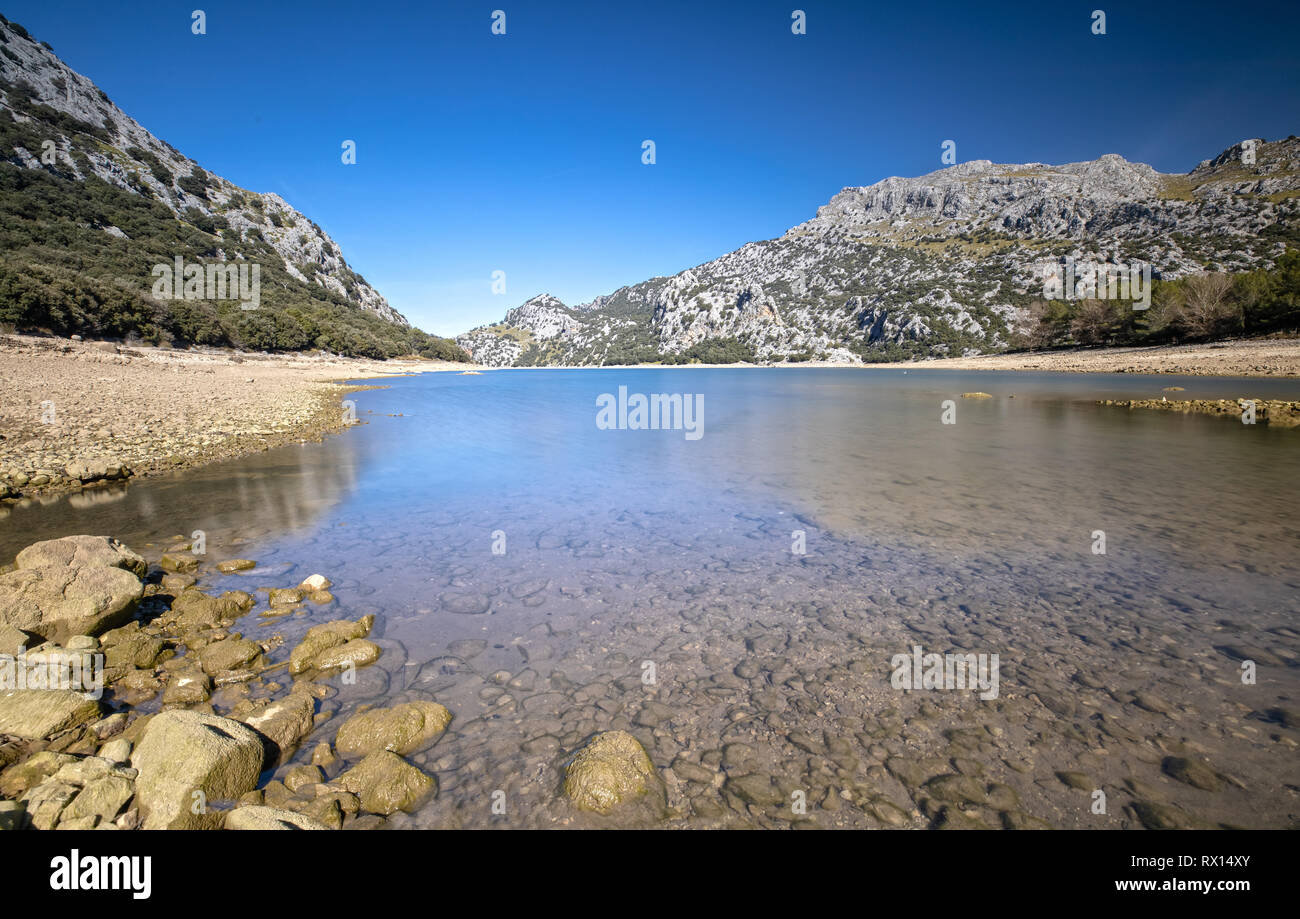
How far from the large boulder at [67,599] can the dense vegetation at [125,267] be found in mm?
59132

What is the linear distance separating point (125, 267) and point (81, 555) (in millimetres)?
Answer: 117564

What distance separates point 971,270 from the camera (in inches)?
Result: 6855

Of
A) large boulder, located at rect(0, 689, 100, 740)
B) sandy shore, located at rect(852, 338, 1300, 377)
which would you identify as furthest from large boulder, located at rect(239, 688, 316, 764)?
sandy shore, located at rect(852, 338, 1300, 377)

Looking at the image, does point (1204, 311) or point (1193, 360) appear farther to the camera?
point (1204, 311)

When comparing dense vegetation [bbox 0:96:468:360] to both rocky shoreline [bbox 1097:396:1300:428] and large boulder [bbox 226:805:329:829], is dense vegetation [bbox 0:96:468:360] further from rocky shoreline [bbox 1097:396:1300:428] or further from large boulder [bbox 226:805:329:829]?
rocky shoreline [bbox 1097:396:1300:428]

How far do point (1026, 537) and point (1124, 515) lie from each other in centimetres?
387

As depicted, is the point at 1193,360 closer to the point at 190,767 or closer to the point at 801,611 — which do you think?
the point at 801,611

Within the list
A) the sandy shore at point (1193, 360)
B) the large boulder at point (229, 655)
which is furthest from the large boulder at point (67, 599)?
the sandy shore at point (1193, 360)

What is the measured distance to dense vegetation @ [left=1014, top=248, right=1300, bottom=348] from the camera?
6812 cm

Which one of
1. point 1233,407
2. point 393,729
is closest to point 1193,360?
point 1233,407

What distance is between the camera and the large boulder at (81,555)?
7.44m

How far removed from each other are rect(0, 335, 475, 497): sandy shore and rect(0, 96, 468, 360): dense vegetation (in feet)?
27.8

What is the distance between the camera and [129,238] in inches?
4031
